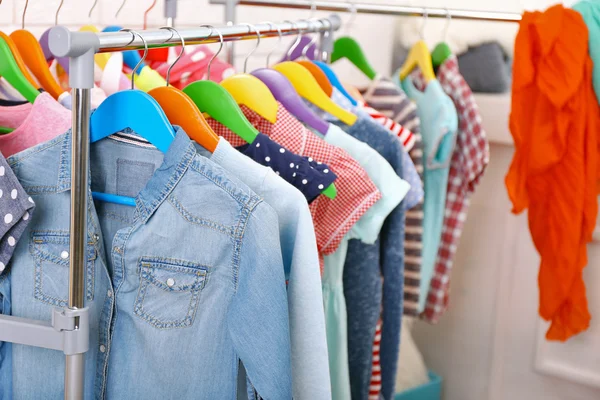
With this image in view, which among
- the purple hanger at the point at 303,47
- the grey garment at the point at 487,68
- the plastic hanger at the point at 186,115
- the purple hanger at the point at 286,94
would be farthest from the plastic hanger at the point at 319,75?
the grey garment at the point at 487,68

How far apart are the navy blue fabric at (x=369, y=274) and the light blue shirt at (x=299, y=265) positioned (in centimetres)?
34

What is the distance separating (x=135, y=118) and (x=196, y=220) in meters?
0.16

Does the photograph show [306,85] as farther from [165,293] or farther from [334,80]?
[165,293]

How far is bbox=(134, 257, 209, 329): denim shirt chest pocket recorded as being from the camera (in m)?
1.01

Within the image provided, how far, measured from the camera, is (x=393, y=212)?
1.41 metres

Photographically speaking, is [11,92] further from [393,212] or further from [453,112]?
[453,112]

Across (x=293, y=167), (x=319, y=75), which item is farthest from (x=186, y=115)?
(x=319, y=75)

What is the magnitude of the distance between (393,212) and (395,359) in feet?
1.09

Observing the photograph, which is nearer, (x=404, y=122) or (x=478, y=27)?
(x=404, y=122)

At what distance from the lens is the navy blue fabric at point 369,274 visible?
139cm

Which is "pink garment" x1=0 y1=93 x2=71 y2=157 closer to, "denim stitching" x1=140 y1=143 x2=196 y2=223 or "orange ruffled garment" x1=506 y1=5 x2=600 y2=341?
"denim stitching" x1=140 y1=143 x2=196 y2=223

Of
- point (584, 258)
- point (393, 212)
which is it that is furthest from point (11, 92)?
point (584, 258)

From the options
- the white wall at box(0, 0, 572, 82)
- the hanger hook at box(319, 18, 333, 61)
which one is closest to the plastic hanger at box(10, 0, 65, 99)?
the white wall at box(0, 0, 572, 82)

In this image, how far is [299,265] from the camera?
1.05 metres
